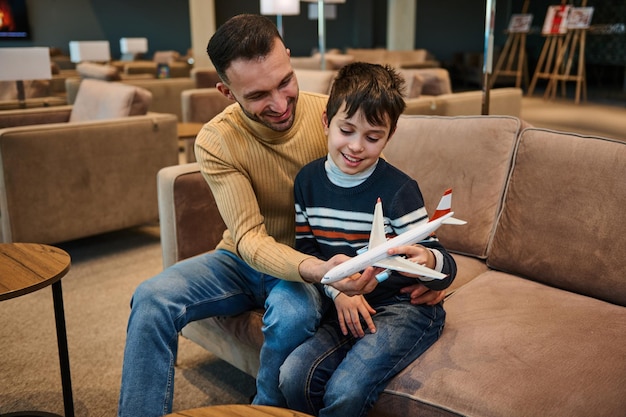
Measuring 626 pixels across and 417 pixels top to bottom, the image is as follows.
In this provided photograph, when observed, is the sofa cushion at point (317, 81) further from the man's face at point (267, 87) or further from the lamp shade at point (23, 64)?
the man's face at point (267, 87)

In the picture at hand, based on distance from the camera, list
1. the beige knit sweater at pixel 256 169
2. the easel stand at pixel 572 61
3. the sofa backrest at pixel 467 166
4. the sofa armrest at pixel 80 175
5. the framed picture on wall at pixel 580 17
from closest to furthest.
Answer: the beige knit sweater at pixel 256 169 → the sofa backrest at pixel 467 166 → the sofa armrest at pixel 80 175 → the framed picture on wall at pixel 580 17 → the easel stand at pixel 572 61

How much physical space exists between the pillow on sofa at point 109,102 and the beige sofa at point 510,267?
1717 millimetres

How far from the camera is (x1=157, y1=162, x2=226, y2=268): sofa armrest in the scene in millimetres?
2047

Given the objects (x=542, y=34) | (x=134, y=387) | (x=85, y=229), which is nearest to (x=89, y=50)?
(x=85, y=229)

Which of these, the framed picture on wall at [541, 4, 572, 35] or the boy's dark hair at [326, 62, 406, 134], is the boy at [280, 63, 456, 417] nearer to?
the boy's dark hair at [326, 62, 406, 134]

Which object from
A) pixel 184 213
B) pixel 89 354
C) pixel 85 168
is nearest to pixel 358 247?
pixel 184 213

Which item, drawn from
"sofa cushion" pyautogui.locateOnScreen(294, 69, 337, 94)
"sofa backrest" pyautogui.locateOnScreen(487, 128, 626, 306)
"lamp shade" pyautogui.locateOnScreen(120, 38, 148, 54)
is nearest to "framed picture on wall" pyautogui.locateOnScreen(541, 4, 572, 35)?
"sofa cushion" pyautogui.locateOnScreen(294, 69, 337, 94)

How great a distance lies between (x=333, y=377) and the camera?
4.35 feet

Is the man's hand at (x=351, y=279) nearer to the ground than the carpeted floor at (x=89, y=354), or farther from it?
farther from it

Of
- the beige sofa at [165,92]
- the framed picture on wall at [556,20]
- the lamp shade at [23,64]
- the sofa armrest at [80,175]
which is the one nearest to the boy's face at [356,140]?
the sofa armrest at [80,175]

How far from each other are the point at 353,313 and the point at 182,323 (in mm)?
486

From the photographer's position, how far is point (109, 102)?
148 inches

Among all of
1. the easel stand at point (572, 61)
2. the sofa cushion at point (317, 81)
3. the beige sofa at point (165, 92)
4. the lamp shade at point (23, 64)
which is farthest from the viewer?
the beige sofa at point (165, 92)

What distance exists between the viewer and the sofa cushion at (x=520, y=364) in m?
1.20
